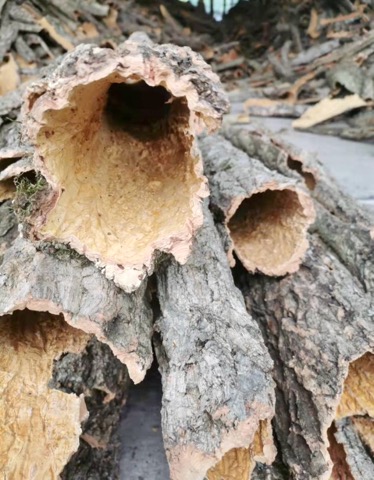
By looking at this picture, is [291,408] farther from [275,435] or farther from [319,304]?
[319,304]

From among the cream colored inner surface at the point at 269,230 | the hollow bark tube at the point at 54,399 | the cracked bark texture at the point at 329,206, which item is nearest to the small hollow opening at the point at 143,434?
the hollow bark tube at the point at 54,399

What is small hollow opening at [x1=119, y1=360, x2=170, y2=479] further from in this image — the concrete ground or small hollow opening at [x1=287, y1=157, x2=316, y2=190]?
small hollow opening at [x1=287, y1=157, x2=316, y2=190]

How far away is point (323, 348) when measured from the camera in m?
1.59

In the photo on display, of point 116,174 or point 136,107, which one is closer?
point 116,174

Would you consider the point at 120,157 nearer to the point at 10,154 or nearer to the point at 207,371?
the point at 10,154

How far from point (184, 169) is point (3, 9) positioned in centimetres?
463

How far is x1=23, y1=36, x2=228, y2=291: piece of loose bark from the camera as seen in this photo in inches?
52.6

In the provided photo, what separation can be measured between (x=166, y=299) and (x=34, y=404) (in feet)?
1.74

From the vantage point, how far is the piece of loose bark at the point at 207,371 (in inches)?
47.1

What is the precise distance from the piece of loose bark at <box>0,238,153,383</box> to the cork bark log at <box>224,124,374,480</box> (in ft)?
→ 1.84

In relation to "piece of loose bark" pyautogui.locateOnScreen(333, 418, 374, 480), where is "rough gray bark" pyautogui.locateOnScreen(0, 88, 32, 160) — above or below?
above

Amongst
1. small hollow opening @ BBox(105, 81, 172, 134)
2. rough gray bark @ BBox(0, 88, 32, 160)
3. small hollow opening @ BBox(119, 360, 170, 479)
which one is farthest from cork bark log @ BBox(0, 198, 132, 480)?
small hollow opening @ BBox(105, 81, 172, 134)

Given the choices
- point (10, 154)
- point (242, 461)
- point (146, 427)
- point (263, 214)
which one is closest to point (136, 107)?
point (10, 154)

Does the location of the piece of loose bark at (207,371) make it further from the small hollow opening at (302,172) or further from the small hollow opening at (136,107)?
the small hollow opening at (302,172)
